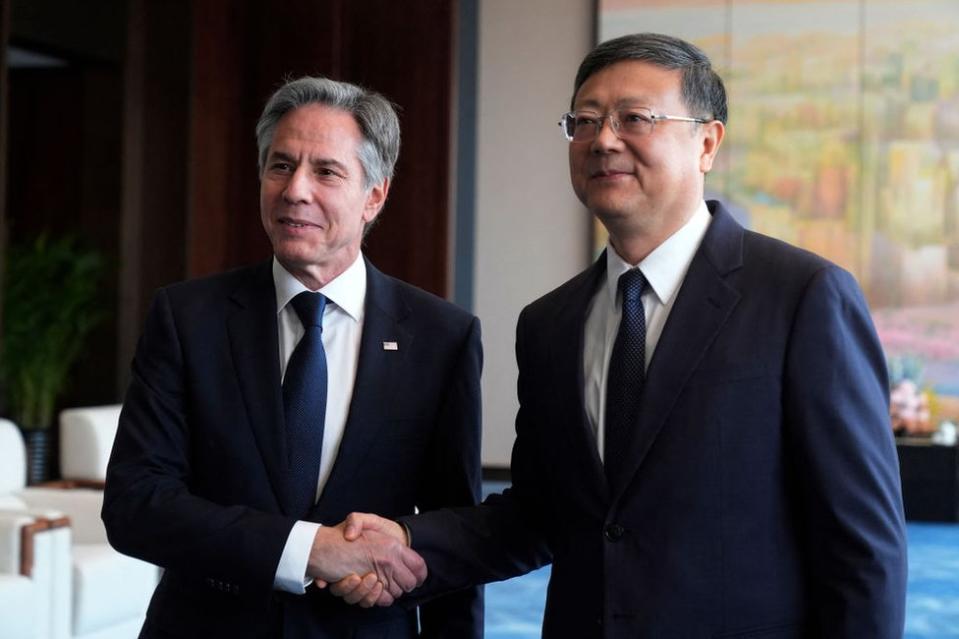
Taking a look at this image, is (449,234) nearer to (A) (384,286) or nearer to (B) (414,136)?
(B) (414,136)

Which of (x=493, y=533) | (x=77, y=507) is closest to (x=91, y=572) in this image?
(x=77, y=507)

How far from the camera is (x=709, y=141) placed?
78.1 inches

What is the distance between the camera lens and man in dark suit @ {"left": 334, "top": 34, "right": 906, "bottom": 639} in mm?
1734

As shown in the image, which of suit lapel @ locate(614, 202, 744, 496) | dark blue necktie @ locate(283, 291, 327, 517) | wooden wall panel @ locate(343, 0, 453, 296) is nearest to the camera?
suit lapel @ locate(614, 202, 744, 496)

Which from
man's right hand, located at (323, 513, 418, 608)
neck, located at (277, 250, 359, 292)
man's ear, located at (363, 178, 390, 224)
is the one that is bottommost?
man's right hand, located at (323, 513, 418, 608)

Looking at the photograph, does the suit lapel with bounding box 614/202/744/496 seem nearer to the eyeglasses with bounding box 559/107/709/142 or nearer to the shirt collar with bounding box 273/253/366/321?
the eyeglasses with bounding box 559/107/709/142

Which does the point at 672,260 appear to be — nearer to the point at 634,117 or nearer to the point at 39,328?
the point at 634,117

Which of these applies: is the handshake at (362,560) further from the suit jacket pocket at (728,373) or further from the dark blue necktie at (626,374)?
the suit jacket pocket at (728,373)

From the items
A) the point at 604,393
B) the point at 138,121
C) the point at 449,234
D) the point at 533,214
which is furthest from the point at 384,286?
the point at 533,214

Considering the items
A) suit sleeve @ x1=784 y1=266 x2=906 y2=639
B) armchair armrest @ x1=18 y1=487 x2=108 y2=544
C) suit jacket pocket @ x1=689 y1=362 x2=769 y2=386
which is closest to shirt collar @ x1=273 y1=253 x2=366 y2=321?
suit jacket pocket @ x1=689 y1=362 x2=769 y2=386

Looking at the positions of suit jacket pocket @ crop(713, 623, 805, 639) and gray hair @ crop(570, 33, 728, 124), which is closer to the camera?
suit jacket pocket @ crop(713, 623, 805, 639)

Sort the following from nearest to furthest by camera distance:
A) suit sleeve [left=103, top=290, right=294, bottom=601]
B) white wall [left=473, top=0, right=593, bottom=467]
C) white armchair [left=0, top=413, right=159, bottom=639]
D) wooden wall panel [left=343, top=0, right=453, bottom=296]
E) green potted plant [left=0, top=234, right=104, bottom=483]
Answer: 1. suit sleeve [left=103, top=290, right=294, bottom=601]
2. white armchair [left=0, top=413, right=159, bottom=639]
3. green potted plant [left=0, top=234, right=104, bottom=483]
4. wooden wall panel [left=343, top=0, right=453, bottom=296]
5. white wall [left=473, top=0, right=593, bottom=467]

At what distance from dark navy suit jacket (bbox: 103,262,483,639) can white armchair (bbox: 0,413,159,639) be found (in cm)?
260

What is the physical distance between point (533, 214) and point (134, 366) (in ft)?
27.4
